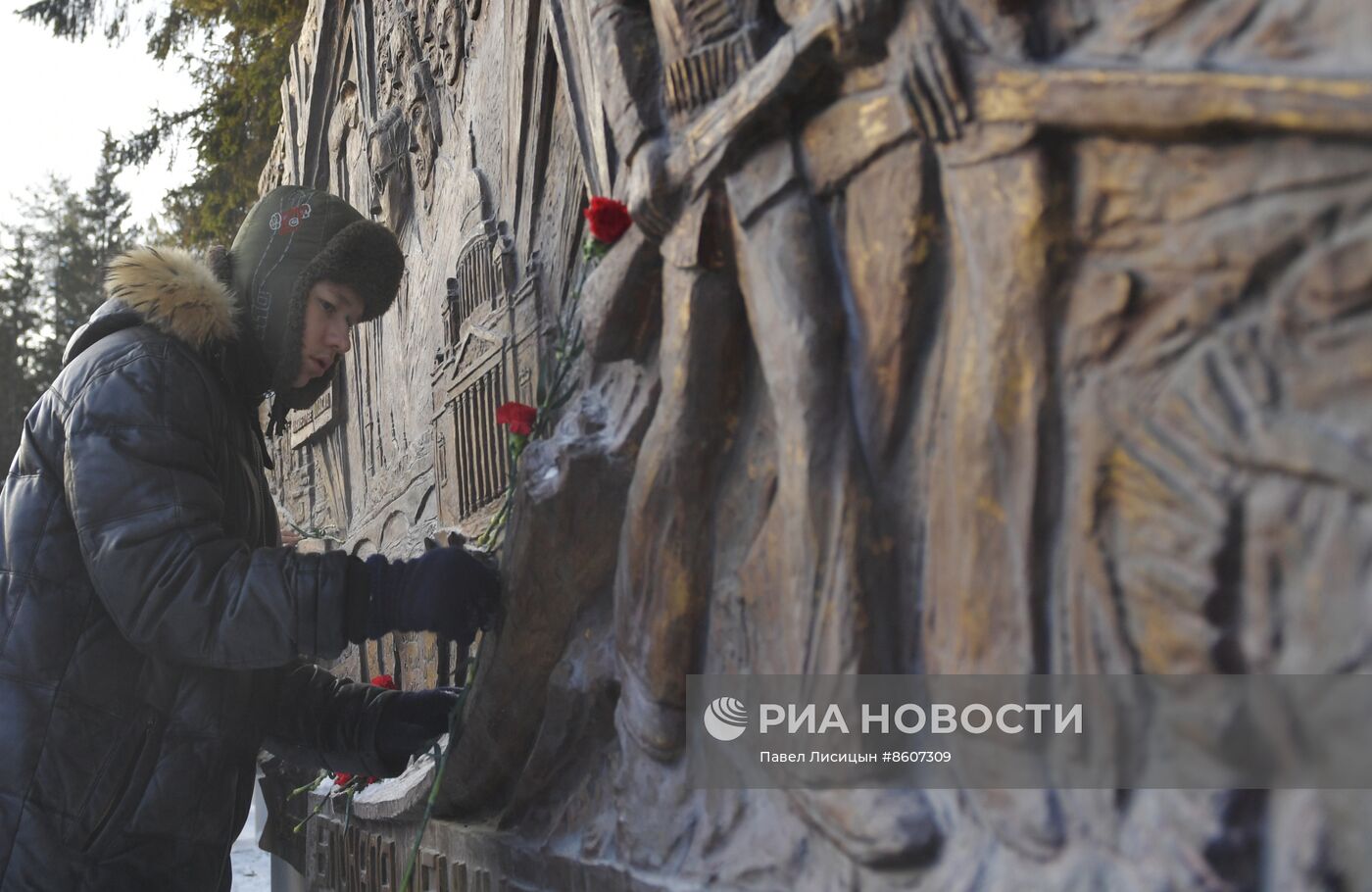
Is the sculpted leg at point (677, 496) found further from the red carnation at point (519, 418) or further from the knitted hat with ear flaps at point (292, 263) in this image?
the knitted hat with ear flaps at point (292, 263)

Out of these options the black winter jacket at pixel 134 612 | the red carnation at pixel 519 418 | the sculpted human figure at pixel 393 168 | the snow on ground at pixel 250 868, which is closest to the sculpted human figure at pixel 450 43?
the sculpted human figure at pixel 393 168

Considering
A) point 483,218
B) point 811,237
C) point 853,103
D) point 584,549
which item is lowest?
point 584,549

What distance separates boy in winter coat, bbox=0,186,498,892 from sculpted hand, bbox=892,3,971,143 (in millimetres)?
1629

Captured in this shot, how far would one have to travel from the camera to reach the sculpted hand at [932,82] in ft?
6.11

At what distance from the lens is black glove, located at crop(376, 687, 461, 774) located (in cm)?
360

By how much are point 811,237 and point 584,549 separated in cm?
104

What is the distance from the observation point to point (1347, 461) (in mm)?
1437

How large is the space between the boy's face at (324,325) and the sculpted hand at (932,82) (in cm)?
211

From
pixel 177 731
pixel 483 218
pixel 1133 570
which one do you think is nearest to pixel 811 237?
pixel 1133 570

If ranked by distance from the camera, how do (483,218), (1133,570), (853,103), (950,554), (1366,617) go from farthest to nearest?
(483,218) → (853,103) → (950,554) → (1133,570) → (1366,617)

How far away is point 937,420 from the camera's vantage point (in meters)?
1.97

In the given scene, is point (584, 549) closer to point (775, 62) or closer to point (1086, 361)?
point (775, 62)

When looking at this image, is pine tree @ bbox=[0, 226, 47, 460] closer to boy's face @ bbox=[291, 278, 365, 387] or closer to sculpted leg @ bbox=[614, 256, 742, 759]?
boy's face @ bbox=[291, 278, 365, 387]

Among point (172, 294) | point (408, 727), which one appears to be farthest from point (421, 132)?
point (408, 727)
